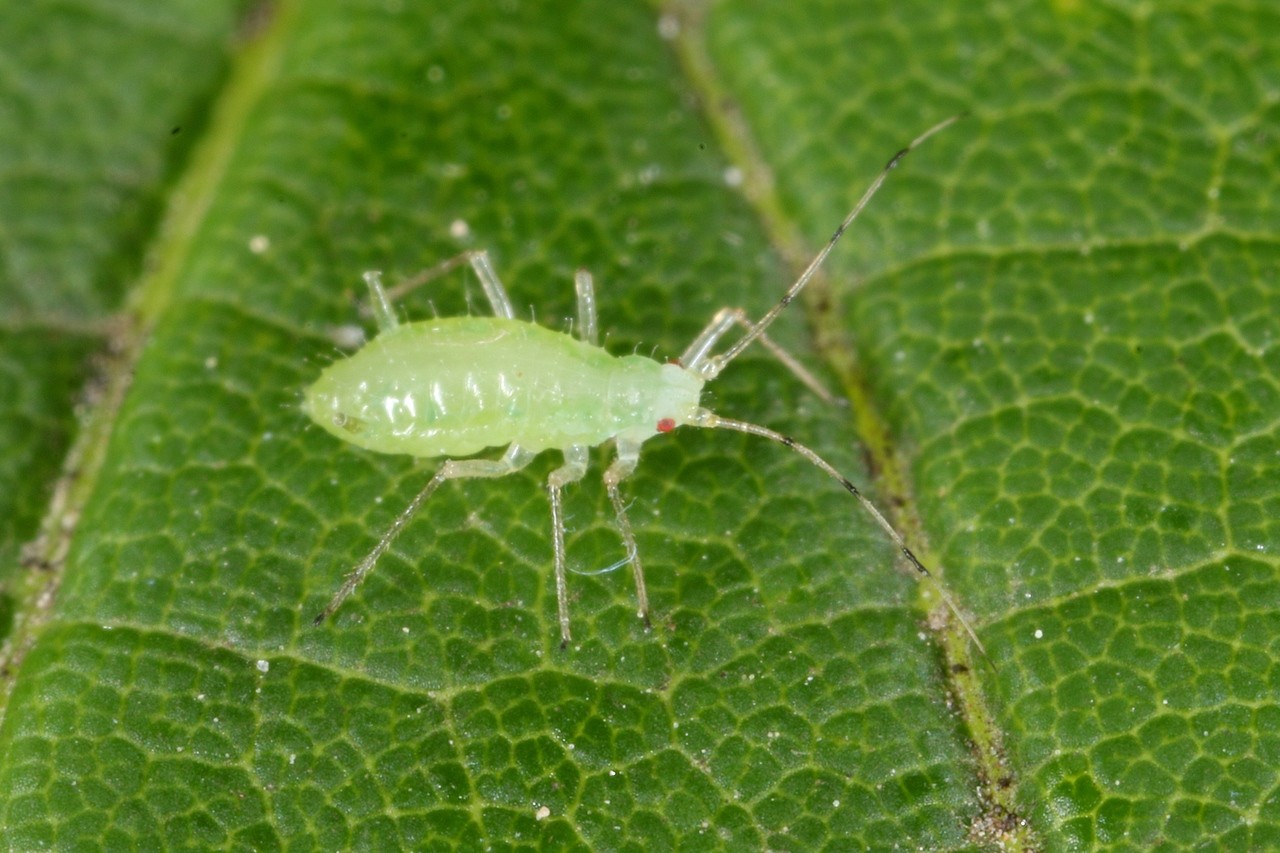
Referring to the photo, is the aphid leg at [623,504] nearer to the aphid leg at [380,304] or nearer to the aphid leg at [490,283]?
the aphid leg at [490,283]

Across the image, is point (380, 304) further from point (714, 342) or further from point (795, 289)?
point (795, 289)

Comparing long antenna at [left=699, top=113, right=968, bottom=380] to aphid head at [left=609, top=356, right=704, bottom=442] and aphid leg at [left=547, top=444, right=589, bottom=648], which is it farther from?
aphid leg at [left=547, top=444, right=589, bottom=648]

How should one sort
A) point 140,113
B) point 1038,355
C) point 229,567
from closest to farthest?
point 229,567, point 1038,355, point 140,113

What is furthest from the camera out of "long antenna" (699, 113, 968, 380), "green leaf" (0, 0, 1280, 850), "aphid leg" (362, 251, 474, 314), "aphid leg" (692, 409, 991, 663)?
"aphid leg" (362, 251, 474, 314)

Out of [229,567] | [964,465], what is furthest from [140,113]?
[964,465]

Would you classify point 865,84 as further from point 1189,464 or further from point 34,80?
point 34,80

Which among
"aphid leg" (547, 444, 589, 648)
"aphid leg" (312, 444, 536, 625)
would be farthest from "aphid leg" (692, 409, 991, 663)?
"aphid leg" (312, 444, 536, 625)
